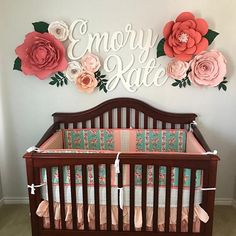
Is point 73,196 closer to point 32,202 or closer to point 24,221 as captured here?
point 32,202

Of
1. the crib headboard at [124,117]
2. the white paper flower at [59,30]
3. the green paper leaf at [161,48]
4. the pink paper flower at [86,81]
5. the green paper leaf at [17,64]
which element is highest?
the white paper flower at [59,30]

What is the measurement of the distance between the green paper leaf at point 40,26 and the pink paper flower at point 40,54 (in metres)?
0.05

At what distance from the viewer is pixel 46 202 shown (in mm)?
1885

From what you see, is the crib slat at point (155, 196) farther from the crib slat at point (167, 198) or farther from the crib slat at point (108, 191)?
the crib slat at point (108, 191)

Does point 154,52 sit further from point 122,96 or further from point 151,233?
point 151,233

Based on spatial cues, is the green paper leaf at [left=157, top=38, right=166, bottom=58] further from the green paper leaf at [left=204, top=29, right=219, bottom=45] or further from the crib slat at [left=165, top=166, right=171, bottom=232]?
the crib slat at [left=165, top=166, right=171, bottom=232]

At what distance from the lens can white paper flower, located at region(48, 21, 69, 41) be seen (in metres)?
2.26

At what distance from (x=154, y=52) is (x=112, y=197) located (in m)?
1.25

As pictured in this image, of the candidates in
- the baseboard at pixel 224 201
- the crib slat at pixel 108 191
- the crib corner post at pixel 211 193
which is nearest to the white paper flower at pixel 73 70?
the crib slat at pixel 108 191

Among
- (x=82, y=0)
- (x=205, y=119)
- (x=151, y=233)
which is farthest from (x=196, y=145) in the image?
(x=82, y=0)

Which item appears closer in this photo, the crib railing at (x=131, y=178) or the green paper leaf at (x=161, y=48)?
the crib railing at (x=131, y=178)

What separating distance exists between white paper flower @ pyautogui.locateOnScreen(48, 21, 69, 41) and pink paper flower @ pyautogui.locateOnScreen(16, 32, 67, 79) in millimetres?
45

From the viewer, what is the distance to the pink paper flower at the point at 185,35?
85.4 inches

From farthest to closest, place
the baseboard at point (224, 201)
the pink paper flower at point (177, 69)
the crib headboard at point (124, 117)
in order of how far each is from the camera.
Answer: the baseboard at point (224, 201), the crib headboard at point (124, 117), the pink paper flower at point (177, 69)
